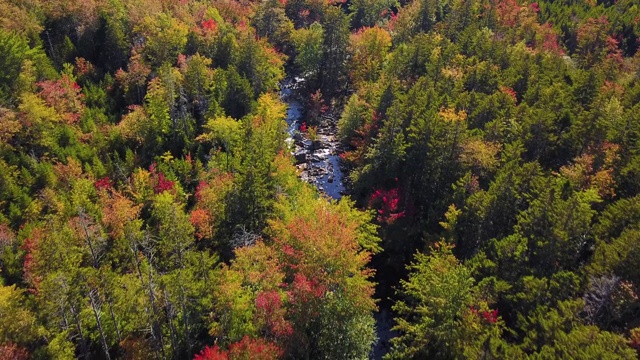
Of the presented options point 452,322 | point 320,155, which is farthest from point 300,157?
point 452,322

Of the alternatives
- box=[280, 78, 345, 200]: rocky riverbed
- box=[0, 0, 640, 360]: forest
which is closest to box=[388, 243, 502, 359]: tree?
box=[0, 0, 640, 360]: forest

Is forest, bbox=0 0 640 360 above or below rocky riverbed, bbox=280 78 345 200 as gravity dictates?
above

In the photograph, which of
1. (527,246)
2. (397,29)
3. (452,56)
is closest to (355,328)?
(527,246)

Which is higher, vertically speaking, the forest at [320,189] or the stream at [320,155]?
the forest at [320,189]

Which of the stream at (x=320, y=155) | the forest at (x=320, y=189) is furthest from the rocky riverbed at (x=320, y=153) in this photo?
the forest at (x=320, y=189)

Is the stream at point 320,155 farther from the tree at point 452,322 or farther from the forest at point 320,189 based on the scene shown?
the tree at point 452,322

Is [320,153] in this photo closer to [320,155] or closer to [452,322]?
[320,155]

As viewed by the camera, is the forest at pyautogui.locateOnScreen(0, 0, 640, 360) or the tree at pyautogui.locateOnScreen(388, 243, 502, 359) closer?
the tree at pyautogui.locateOnScreen(388, 243, 502, 359)

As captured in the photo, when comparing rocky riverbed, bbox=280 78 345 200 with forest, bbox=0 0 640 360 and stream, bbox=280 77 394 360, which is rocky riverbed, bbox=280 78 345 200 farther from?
forest, bbox=0 0 640 360
